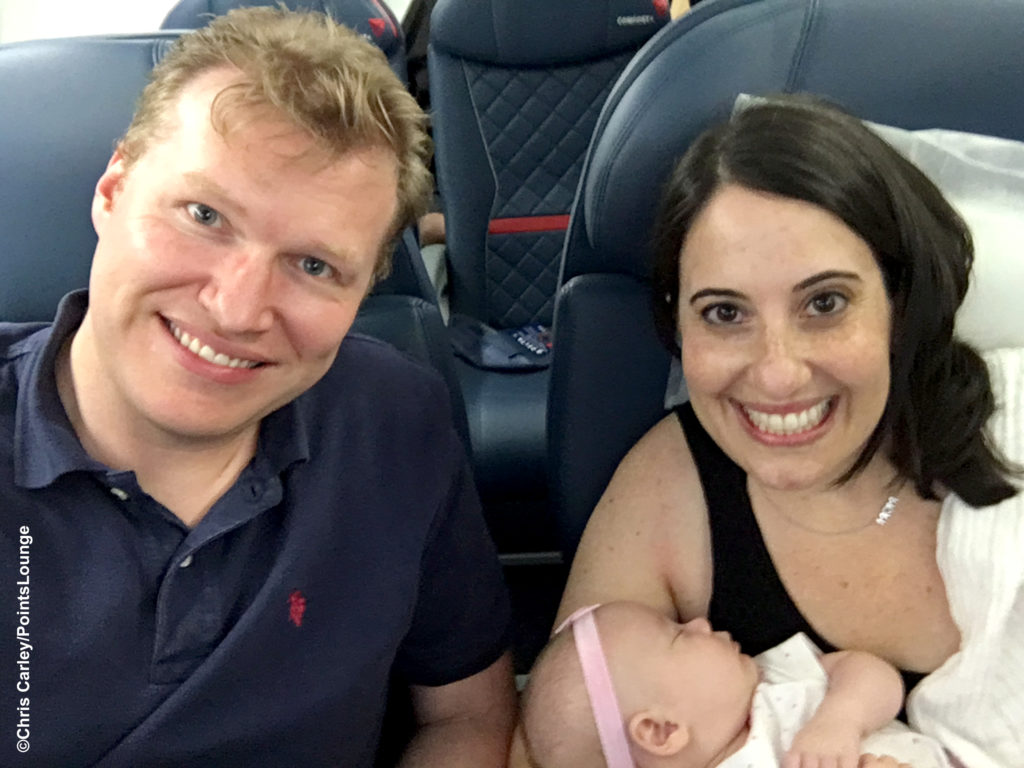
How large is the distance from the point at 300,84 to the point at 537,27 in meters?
1.61

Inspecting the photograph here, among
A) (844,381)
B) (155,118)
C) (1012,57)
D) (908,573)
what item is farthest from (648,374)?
(155,118)

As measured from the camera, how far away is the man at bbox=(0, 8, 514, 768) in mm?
820

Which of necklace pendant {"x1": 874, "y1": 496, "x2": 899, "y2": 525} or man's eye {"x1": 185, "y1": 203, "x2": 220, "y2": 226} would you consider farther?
necklace pendant {"x1": 874, "y1": 496, "x2": 899, "y2": 525}

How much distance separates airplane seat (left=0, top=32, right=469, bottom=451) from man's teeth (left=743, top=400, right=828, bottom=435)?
841 millimetres

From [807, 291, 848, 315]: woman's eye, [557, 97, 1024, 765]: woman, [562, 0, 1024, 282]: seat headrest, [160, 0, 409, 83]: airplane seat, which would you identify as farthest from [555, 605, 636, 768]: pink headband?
[160, 0, 409, 83]: airplane seat

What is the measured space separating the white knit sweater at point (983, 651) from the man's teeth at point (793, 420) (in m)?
0.22

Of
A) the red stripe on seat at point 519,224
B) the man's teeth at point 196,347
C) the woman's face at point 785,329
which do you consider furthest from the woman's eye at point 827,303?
the red stripe on seat at point 519,224

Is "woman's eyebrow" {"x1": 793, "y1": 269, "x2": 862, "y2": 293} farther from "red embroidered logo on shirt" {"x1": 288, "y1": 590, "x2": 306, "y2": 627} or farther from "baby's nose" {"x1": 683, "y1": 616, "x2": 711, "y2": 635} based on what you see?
"red embroidered logo on shirt" {"x1": 288, "y1": 590, "x2": 306, "y2": 627}

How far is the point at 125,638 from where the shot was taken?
86cm

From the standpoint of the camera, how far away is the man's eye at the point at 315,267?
34.2 inches

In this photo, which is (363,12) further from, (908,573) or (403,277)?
(908,573)

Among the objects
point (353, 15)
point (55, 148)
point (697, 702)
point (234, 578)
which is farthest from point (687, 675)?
point (353, 15)

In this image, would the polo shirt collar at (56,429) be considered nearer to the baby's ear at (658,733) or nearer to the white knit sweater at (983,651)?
the baby's ear at (658,733)

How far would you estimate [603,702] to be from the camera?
1.08 m
